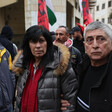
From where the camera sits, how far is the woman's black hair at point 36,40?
1.86 meters

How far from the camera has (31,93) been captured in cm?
180

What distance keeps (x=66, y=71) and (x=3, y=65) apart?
110 centimetres

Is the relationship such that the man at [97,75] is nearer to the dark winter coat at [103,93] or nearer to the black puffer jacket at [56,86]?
the dark winter coat at [103,93]

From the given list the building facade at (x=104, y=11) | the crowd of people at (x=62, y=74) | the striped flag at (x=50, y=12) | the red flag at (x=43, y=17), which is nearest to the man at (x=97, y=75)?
the crowd of people at (x=62, y=74)

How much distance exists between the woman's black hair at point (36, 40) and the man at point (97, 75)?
520 mm

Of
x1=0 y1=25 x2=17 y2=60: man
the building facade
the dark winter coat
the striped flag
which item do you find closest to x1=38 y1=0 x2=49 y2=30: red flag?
the striped flag

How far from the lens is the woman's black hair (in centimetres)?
186

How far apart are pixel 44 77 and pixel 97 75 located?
626 millimetres

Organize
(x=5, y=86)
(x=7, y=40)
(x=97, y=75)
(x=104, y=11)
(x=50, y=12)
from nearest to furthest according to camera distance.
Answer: (x=97, y=75) → (x=5, y=86) → (x=7, y=40) → (x=50, y=12) → (x=104, y=11)

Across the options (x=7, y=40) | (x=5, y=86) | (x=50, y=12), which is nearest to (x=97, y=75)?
(x=5, y=86)

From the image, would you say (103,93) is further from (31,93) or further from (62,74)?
(31,93)

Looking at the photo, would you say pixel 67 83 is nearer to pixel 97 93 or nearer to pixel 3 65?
pixel 97 93

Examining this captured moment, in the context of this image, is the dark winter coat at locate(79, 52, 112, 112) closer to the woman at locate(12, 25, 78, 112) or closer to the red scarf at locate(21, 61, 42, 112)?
the woman at locate(12, 25, 78, 112)

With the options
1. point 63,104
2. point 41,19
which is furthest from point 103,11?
point 63,104
